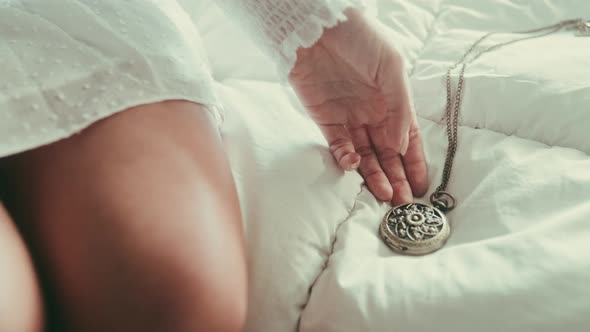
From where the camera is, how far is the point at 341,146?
67 cm

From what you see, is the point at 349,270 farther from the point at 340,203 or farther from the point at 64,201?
the point at 64,201

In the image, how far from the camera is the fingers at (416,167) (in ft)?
2.23

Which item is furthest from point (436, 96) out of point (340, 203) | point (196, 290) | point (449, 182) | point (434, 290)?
point (196, 290)

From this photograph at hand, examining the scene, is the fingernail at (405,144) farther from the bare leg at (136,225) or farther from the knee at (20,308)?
the knee at (20,308)

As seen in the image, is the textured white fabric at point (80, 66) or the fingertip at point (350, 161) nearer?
the textured white fabric at point (80, 66)

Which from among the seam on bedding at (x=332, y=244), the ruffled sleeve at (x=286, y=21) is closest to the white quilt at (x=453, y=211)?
the seam on bedding at (x=332, y=244)

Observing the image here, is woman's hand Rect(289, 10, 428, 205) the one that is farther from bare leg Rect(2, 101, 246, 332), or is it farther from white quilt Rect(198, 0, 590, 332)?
bare leg Rect(2, 101, 246, 332)

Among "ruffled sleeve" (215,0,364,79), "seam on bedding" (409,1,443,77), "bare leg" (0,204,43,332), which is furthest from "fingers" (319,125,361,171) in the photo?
"bare leg" (0,204,43,332)

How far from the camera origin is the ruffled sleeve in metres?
0.61

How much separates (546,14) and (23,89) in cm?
90

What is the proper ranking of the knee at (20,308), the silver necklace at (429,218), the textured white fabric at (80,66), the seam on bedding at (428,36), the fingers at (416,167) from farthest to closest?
the seam on bedding at (428,36), the fingers at (416,167), the silver necklace at (429,218), the textured white fabric at (80,66), the knee at (20,308)

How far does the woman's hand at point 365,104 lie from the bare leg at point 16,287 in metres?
0.38

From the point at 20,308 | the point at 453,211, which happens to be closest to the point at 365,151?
the point at 453,211

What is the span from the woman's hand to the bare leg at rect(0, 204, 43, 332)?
0.38 metres
